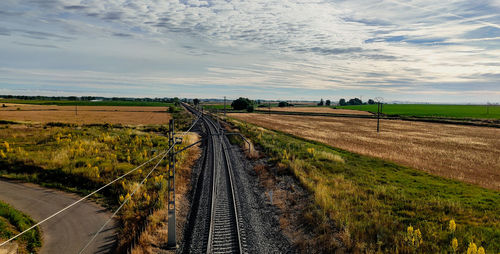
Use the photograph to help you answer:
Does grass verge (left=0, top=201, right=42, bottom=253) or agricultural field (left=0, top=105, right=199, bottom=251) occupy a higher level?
agricultural field (left=0, top=105, right=199, bottom=251)

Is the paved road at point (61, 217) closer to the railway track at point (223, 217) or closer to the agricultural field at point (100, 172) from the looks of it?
the agricultural field at point (100, 172)

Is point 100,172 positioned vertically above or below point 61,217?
above

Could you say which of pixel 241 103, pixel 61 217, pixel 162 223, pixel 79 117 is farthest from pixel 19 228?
pixel 241 103

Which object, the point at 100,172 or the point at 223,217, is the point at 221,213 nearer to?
the point at 223,217

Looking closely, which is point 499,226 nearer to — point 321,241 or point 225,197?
point 321,241

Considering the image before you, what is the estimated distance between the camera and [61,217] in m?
15.5

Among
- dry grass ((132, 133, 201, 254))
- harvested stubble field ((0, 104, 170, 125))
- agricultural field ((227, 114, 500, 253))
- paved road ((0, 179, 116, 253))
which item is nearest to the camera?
agricultural field ((227, 114, 500, 253))

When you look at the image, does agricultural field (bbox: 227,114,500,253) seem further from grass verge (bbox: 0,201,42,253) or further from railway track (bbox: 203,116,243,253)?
grass verge (bbox: 0,201,42,253)

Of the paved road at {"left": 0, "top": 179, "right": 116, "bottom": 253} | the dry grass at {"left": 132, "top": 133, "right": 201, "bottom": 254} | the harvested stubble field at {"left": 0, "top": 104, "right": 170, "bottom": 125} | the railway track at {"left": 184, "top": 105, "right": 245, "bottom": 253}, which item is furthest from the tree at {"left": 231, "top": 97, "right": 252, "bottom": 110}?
the paved road at {"left": 0, "top": 179, "right": 116, "bottom": 253}

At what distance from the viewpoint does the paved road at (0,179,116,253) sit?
42.2 feet

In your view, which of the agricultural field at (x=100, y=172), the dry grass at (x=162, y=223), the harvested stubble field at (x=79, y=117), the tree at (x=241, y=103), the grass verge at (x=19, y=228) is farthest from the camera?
the tree at (x=241, y=103)

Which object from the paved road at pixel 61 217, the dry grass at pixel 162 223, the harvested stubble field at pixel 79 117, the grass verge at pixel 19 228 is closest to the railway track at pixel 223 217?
the dry grass at pixel 162 223

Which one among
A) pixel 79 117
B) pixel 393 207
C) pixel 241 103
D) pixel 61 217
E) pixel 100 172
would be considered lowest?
pixel 61 217

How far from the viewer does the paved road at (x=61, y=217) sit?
42.2ft
